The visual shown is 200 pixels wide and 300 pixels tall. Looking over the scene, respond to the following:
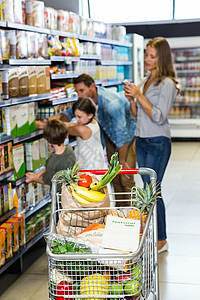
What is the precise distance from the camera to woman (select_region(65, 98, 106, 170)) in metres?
3.99

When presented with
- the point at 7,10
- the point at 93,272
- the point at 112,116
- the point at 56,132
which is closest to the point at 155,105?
the point at 112,116

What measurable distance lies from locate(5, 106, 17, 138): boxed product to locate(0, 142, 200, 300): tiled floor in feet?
3.89

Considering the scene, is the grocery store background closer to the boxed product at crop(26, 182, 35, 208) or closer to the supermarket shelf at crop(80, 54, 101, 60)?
the boxed product at crop(26, 182, 35, 208)

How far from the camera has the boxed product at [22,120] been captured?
12.6 feet

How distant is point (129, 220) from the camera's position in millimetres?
1867

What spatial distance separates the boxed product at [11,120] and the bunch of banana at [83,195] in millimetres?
Result: 1711

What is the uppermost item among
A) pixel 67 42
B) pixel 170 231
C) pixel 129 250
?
pixel 67 42

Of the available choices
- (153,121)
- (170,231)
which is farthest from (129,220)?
(170,231)

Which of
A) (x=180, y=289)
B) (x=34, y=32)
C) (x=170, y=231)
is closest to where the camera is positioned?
(x=180, y=289)

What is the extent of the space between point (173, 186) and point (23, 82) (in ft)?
12.1

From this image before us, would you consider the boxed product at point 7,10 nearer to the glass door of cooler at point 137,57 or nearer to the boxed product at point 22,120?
the boxed product at point 22,120

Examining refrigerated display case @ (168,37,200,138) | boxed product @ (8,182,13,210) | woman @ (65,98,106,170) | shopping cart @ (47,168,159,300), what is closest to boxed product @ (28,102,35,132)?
woman @ (65,98,106,170)

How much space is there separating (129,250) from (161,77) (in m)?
2.53

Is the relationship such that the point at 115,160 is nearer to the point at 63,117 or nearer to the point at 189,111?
the point at 63,117
